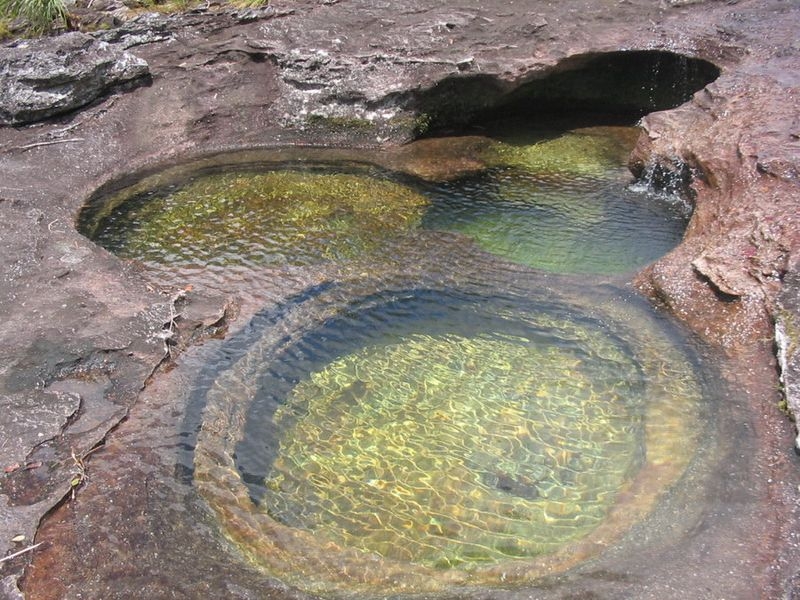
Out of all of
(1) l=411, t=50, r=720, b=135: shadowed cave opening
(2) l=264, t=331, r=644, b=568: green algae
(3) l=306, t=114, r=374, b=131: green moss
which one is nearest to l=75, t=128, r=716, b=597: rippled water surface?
(2) l=264, t=331, r=644, b=568: green algae

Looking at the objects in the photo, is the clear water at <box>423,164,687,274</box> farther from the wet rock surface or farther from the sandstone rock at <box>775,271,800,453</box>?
the sandstone rock at <box>775,271,800,453</box>

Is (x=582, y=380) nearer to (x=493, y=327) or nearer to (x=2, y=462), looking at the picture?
(x=493, y=327)

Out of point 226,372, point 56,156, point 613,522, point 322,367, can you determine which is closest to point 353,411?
point 322,367

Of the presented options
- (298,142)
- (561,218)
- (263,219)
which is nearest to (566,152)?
(561,218)

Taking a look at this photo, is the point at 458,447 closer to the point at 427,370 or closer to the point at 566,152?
the point at 427,370

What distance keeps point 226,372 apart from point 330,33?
21.6ft

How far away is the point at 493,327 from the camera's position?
6.16m

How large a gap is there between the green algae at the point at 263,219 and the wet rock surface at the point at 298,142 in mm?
720

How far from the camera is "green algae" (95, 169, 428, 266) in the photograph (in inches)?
290

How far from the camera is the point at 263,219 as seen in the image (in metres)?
8.05

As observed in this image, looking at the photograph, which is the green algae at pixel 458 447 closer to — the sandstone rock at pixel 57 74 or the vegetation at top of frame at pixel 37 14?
the sandstone rock at pixel 57 74

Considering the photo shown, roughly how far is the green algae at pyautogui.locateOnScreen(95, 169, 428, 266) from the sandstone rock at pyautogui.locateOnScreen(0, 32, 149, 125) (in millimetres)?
2078

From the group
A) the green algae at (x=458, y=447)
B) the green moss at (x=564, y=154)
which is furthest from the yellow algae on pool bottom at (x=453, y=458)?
the green moss at (x=564, y=154)

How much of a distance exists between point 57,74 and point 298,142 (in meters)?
3.35
